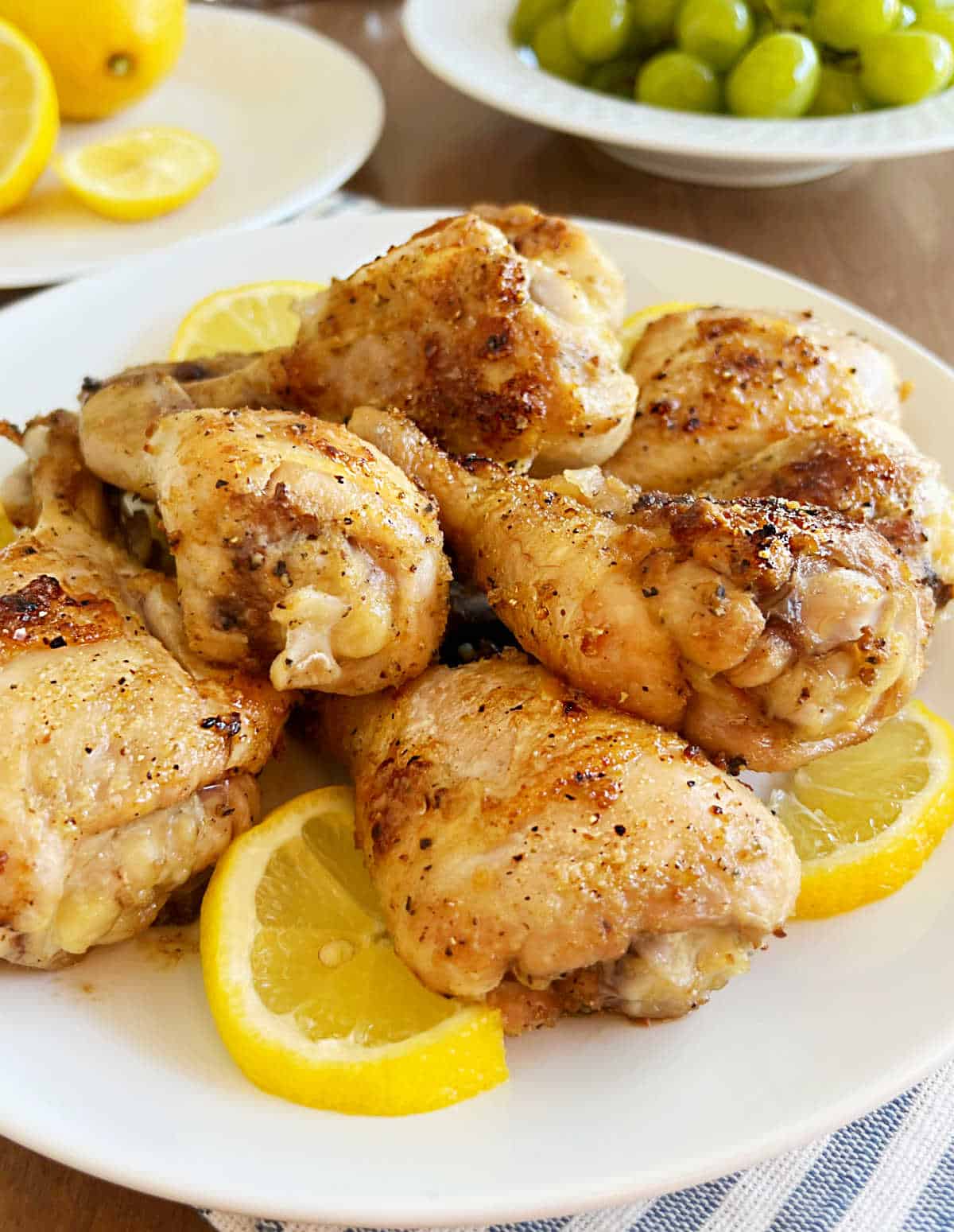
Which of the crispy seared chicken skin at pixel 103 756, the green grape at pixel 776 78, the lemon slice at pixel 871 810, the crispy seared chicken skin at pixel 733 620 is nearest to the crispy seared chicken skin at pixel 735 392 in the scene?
the crispy seared chicken skin at pixel 733 620

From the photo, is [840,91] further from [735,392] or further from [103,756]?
[103,756]

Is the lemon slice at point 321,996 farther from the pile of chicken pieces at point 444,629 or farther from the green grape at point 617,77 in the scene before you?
the green grape at point 617,77

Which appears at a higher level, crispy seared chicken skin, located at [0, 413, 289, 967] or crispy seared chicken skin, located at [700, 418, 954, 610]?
crispy seared chicken skin, located at [700, 418, 954, 610]

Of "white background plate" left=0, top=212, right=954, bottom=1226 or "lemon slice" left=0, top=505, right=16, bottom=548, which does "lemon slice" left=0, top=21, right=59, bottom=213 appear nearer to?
"lemon slice" left=0, top=505, right=16, bottom=548

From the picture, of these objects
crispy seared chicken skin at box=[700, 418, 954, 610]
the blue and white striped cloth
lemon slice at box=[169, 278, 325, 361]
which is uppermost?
crispy seared chicken skin at box=[700, 418, 954, 610]

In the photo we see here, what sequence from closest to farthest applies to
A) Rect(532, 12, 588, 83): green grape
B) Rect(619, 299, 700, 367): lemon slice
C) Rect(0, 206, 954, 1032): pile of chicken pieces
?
Rect(0, 206, 954, 1032): pile of chicken pieces, Rect(619, 299, 700, 367): lemon slice, Rect(532, 12, 588, 83): green grape

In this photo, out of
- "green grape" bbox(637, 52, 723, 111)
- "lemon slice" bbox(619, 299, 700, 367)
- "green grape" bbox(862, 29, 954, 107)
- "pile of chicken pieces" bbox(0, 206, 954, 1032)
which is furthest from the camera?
"green grape" bbox(637, 52, 723, 111)

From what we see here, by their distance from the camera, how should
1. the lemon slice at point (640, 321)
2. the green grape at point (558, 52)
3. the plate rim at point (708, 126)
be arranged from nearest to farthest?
the lemon slice at point (640, 321) → the plate rim at point (708, 126) → the green grape at point (558, 52)

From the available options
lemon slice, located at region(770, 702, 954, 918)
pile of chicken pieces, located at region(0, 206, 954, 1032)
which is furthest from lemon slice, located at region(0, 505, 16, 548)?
lemon slice, located at region(770, 702, 954, 918)
